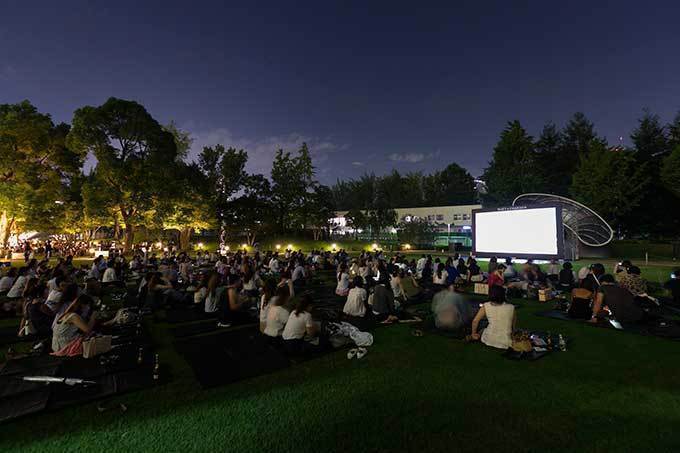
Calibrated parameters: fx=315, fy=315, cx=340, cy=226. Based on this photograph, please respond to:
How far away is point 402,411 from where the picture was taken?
3.88 m

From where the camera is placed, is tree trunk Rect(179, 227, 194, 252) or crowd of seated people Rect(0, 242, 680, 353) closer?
crowd of seated people Rect(0, 242, 680, 353)

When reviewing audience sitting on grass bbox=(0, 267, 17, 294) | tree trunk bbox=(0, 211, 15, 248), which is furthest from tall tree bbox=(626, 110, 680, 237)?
tree trunk bbox=(0, 211, 15, 248)

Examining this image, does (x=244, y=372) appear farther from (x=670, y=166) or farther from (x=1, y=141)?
(x=670, y=166)

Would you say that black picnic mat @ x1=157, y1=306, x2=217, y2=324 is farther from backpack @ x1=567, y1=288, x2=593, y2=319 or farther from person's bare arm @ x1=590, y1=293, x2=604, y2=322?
person's bare arm @ x1=590, y1=293, x2=604, y2=322

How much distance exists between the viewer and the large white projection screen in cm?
1667

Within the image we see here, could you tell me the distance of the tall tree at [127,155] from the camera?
21.5 meters

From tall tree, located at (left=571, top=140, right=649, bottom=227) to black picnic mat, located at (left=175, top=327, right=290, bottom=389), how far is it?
35424 mm

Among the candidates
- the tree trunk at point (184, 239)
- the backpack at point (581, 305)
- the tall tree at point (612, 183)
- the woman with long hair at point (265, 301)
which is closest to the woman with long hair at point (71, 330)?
the woman with long hair at point (265, 301)

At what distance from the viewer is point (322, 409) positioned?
391 cm

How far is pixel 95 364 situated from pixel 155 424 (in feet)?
7.99

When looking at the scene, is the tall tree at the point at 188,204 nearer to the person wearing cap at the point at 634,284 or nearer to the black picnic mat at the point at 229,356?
the black picnic mat at the point at 229,356

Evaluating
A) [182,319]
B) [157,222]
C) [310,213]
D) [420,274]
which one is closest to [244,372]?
[182,319]

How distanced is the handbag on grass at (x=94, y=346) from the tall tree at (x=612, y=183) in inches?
1483

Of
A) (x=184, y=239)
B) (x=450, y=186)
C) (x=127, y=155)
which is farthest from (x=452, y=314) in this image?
(x=450, y=186)
